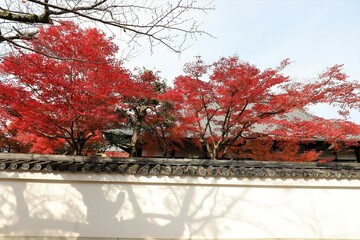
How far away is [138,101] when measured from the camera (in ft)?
37.0

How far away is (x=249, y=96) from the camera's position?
9.35 meters

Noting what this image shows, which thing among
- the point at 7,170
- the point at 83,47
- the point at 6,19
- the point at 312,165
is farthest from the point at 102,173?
the point at 312,165

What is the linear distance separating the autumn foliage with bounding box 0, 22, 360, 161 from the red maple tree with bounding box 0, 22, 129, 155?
27 millimetres

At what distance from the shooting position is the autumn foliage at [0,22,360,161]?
7520mm

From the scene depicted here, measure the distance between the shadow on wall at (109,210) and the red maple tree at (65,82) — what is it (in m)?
2.43

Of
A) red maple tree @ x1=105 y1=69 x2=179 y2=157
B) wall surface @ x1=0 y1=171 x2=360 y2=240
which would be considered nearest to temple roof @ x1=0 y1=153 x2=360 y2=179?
wall surface @ x1=0 y1=171 x2=360 y2=240

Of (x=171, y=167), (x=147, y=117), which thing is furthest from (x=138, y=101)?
(x=171, y=167)

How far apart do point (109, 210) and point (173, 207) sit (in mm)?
1468

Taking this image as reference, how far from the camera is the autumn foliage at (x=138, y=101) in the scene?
7.52m

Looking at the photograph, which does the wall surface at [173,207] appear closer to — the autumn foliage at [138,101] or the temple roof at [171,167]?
the temple roof at [171,167]

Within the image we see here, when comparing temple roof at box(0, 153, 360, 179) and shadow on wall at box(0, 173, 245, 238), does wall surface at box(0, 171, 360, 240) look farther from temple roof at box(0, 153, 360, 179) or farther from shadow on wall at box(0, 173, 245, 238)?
temple roof at box(0, 153, 360, 179)

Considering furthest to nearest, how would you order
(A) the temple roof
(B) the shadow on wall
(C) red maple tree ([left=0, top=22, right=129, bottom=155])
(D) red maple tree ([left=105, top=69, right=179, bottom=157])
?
(D) red maple tree ([left=105, top=69, right=179, bottom=157]) < (C) red maple tree ([left=0, top=22, right=129, bottom=155]) < (A) the temple roof < (B) the shadow on wall

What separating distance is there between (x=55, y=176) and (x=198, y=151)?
30.5 feet

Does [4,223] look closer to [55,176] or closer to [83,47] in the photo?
[55,176]
